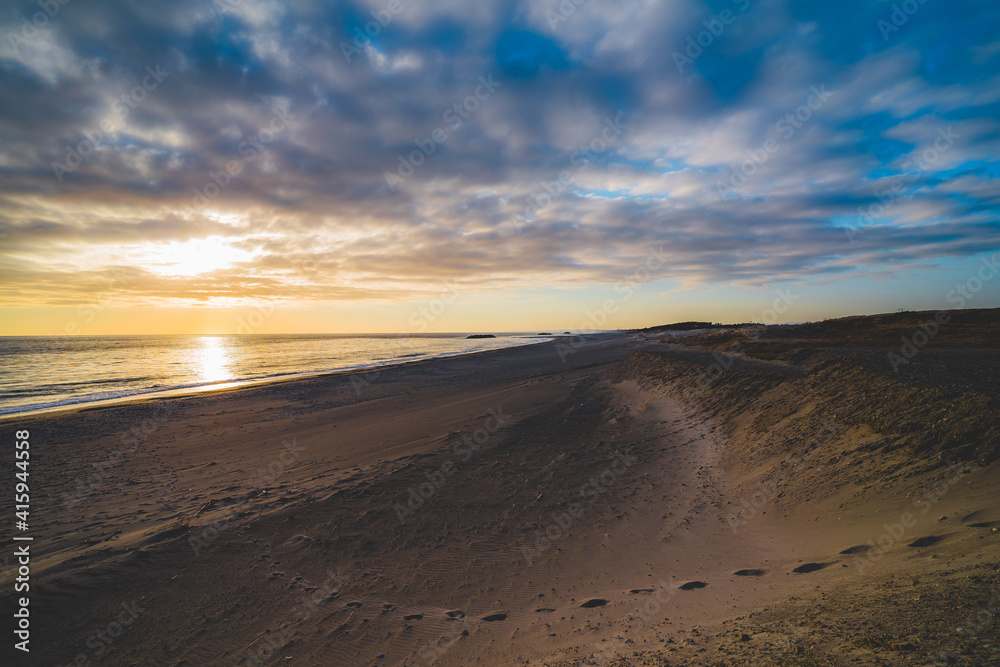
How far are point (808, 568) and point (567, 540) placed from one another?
10.8 feet

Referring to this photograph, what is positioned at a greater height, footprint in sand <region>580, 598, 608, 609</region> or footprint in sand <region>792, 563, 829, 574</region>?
footprint in sand <region>792, 563, 829, 574</region>

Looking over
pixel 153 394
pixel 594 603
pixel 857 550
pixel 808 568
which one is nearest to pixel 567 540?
pixel 594 603

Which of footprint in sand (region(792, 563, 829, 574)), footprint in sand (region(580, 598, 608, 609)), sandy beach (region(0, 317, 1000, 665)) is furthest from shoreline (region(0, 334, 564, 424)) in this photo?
footprint in sand (region(792, 563, 829, 574))

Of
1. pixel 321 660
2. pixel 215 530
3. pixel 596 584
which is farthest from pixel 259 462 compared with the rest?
pixel 596 584

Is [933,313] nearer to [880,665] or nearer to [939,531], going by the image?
[939,531]

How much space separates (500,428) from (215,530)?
8.09 metres

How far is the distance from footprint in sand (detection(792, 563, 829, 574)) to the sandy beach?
0.03 m

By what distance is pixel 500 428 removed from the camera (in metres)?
13.9

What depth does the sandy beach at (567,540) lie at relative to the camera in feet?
13.5

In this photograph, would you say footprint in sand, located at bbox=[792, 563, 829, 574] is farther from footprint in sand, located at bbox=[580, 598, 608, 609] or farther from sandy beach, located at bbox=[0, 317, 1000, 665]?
footprint in sand, located at bbox=[580, 598, 608, 609]

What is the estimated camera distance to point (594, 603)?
521 centimetres

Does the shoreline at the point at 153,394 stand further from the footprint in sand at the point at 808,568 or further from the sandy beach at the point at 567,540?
the footprint in sand at the point at 808,568

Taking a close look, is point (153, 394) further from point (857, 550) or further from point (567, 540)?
point (857, 550)

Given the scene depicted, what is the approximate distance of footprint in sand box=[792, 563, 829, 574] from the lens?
16.4ft
